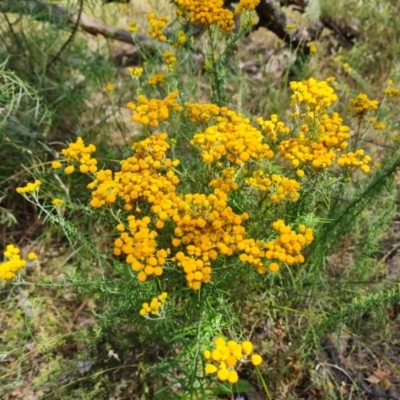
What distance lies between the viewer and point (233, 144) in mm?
1849

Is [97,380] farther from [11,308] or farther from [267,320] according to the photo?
[267,320]

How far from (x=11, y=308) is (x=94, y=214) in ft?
4.74

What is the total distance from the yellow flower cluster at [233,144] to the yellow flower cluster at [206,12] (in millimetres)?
574

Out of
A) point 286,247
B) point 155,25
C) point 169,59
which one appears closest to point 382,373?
point 286,247

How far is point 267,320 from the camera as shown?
280 cm

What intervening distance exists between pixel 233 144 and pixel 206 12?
0.77 meters

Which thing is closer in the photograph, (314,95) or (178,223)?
(178,223)

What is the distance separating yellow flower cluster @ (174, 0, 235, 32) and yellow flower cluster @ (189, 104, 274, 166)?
1.88ft

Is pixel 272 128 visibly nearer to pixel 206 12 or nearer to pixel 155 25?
pixel 206 12

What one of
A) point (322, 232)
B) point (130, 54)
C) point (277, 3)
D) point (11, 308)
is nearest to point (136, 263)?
point (322, 232)

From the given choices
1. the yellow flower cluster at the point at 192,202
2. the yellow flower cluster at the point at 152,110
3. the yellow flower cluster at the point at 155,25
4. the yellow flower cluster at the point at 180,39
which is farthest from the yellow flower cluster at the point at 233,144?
the yellow flower cluster at the point at 155,25

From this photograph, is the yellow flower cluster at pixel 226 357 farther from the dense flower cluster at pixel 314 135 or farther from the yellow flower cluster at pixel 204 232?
the dense flower cluster at pixel 314 135

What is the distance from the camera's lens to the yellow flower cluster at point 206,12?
2.20 metres

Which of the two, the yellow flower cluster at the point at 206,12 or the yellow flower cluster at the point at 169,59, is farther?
the yellow flower cluster at the point at 169,59
